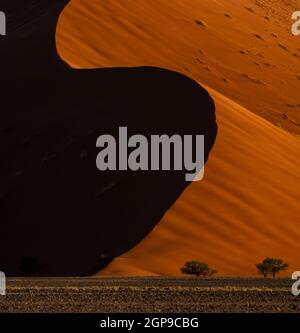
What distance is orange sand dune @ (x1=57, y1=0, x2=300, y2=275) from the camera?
86.9ft

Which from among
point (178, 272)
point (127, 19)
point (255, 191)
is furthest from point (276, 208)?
point (127, 19)

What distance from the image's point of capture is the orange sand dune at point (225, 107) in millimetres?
26500

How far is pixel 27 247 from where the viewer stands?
1073 inches

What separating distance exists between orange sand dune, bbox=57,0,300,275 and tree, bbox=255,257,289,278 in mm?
880

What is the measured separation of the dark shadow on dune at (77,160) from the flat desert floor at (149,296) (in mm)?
4098

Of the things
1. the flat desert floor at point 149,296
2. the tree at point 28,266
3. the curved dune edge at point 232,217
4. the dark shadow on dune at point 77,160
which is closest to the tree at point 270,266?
the curved dune edge at point 232,217

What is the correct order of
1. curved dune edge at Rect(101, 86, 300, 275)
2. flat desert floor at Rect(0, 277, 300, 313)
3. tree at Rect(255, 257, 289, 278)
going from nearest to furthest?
flat desert floor at Rect(0, 277, 300, 313), tree at Rect(255, 257, 289, 278), curved dune edge at Rect(101, 86, 300, 275)

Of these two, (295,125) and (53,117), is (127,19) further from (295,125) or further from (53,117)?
(53,117)

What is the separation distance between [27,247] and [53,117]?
7315mm

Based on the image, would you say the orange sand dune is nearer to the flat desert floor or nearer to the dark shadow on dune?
the dark shadow on dune
